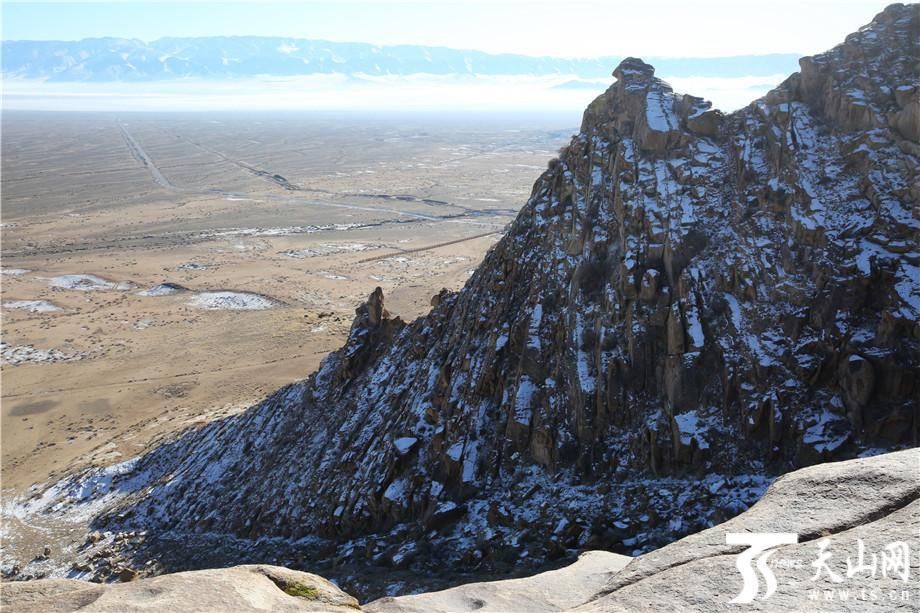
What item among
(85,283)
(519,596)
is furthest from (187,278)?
(519,596)

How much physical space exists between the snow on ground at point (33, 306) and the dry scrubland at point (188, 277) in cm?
23

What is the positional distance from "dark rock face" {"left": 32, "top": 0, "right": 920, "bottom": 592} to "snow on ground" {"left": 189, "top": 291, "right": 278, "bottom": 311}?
3484 cm

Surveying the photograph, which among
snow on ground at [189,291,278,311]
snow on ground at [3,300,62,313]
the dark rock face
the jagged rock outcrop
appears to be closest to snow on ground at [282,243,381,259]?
snow on ground at [189,291,278,311]

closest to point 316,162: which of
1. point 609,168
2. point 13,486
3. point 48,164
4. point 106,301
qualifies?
point 48,164

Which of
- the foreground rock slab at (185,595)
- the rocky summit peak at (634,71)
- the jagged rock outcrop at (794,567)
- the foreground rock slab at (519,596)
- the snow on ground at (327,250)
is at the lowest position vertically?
the snow on ground at (327,250)

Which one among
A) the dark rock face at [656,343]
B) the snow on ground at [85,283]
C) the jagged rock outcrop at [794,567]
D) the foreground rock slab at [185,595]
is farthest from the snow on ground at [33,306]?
the jagged rock outcrop at [794,567]

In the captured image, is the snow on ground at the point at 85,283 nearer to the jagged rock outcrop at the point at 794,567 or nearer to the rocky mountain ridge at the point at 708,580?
the rocky mountain ridge at the point at 708,580

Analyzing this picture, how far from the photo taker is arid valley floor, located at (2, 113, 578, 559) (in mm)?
36344

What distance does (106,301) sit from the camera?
5722cm

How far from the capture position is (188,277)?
64625mm

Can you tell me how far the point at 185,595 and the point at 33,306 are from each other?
5789cm

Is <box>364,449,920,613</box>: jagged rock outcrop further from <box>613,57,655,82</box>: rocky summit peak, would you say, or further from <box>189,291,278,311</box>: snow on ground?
<box>189,291,278,311</box>: snow on ground

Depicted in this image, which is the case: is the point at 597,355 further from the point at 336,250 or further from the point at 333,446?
the point at 336,250

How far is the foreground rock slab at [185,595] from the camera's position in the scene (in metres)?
8.65
